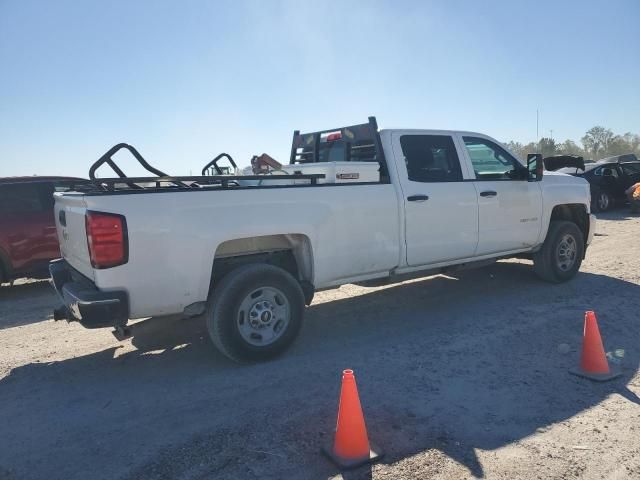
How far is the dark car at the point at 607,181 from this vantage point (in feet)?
50.5

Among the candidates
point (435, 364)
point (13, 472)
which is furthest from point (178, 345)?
point (435, 364)

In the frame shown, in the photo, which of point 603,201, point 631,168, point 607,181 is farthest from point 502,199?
point 631,168

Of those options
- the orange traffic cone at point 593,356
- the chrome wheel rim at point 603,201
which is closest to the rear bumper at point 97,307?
the orange traffic cone at point 593,356

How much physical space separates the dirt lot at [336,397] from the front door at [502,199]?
77 centimetres

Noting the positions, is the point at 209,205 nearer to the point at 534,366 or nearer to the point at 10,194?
the point at 534,366

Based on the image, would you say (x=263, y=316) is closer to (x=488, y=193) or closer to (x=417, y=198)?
(x=417, y=198)

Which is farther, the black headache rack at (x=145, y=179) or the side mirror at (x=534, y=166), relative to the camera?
the side mirror at (x=534, y=166)

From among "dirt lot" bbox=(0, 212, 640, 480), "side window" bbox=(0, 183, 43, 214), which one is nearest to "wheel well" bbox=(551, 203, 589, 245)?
"dirt lot" bbox=(0, 212, 640, 480)

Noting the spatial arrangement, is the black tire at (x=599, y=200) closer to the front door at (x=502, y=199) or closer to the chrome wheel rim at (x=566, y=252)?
the chrome wheel rim at (x=566, y=252)

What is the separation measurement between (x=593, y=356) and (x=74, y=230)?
4.27 meters

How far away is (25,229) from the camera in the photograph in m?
7.55

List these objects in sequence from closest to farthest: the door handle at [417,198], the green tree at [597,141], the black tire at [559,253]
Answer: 1. the door handle at [417,198]
2. the black tire at [559,253]
3. the green tree at [597,141]

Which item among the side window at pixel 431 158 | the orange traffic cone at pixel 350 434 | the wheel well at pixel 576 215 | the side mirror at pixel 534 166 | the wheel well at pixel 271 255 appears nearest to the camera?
the orange traffic cone at pixel 350 434

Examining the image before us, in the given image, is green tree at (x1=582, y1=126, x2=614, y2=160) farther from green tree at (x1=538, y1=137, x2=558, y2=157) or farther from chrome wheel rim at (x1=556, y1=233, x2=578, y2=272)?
chrome wheel rim at (x1=556, y1=233, x2=578, y2=272)
